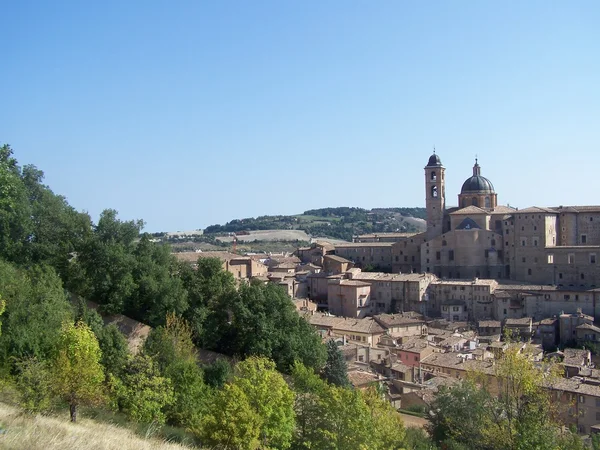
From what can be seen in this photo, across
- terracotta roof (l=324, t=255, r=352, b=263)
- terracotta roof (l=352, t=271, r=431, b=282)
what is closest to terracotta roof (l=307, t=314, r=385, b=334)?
terracotta roof (l=352, t=271, r=431, b=282)

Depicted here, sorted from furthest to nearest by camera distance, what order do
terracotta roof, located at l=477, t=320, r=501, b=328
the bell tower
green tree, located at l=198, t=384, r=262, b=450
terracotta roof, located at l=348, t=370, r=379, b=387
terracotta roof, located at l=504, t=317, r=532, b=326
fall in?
the bell tower
terracotta roof, located at l=477, t=320, r=501, b=328
terracotta roof, located at l=504, t=317, r=532, b=326
terracotta roof, located at l=348, t=370, r=379, b=387
green tree, located at l=198, t=384, r=262, b=450

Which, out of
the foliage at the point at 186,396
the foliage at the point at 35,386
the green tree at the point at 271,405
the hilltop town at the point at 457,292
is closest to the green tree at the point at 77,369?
the foliage at the point at 35,386

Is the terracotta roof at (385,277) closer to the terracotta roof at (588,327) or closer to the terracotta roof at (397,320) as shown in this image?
the terracotta roof at (397,320)

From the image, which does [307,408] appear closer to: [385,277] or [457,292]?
[457,292]

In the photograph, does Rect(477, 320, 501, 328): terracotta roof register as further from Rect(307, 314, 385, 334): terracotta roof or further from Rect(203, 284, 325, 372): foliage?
Rect(203, 284, 325, 372): foliage

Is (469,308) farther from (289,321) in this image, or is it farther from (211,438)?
(211,438)

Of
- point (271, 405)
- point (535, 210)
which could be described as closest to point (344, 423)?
point (271, 405)

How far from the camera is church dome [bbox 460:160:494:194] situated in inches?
2386

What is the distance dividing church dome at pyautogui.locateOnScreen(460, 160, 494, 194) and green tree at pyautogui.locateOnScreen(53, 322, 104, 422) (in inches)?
1919

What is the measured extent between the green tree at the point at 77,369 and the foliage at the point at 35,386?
30 centimetres

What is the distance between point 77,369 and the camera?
1638 cm

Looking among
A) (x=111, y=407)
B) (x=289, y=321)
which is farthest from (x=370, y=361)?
(x=111, y=407)

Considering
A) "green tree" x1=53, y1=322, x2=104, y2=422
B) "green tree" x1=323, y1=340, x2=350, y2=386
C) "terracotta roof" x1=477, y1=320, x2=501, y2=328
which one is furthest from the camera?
"terracotta roof" x1=477, y1=320, x2=501, y2=328

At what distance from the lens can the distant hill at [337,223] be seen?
149m
